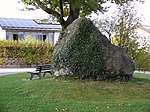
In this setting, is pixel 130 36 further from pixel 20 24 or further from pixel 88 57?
pixel 20 24

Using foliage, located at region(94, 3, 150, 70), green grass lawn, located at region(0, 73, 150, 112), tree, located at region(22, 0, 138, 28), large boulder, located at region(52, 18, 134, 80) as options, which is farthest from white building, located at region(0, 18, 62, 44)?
green grass lawn, located at region(0, 73, 150, 112)

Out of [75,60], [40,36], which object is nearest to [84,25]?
[75,60]

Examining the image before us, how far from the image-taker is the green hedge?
86.0 feet

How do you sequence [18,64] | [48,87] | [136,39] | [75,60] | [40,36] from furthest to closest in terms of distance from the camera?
[40,36], [18,64], [136,39], [75,60], [48,87]

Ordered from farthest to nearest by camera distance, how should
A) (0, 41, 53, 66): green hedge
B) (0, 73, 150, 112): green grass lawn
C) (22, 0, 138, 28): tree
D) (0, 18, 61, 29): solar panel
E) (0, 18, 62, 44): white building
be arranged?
1. (0, 18, 61, 29): solar panel
2. (0, 18, 62, 44): white building
3. (0, 41, 53, 66): green hedge
4. (22, 0, 138, 28): tree
5. (0, 73, 150, 112): green grass lawn

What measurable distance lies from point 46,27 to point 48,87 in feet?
95.6

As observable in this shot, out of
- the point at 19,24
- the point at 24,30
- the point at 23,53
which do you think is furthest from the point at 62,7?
the point at 19,24

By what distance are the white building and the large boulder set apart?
23.2 meters

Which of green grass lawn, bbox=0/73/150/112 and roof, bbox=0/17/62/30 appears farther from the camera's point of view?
roof, bbox=0/17/62/30

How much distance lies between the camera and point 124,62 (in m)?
12.1

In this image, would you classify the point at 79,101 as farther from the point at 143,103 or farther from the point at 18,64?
the point at 18,64

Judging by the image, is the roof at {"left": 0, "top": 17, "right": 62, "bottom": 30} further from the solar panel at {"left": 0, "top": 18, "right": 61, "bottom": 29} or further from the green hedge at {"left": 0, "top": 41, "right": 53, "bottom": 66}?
the green hedge at {"left": 0, "top": 41, "right": 53, "bottom": 66}

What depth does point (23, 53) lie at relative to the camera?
2636 centimetres

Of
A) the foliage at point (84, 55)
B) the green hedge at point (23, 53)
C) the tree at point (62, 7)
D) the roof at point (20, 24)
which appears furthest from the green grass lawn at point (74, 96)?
the roof at point (20, 24)
